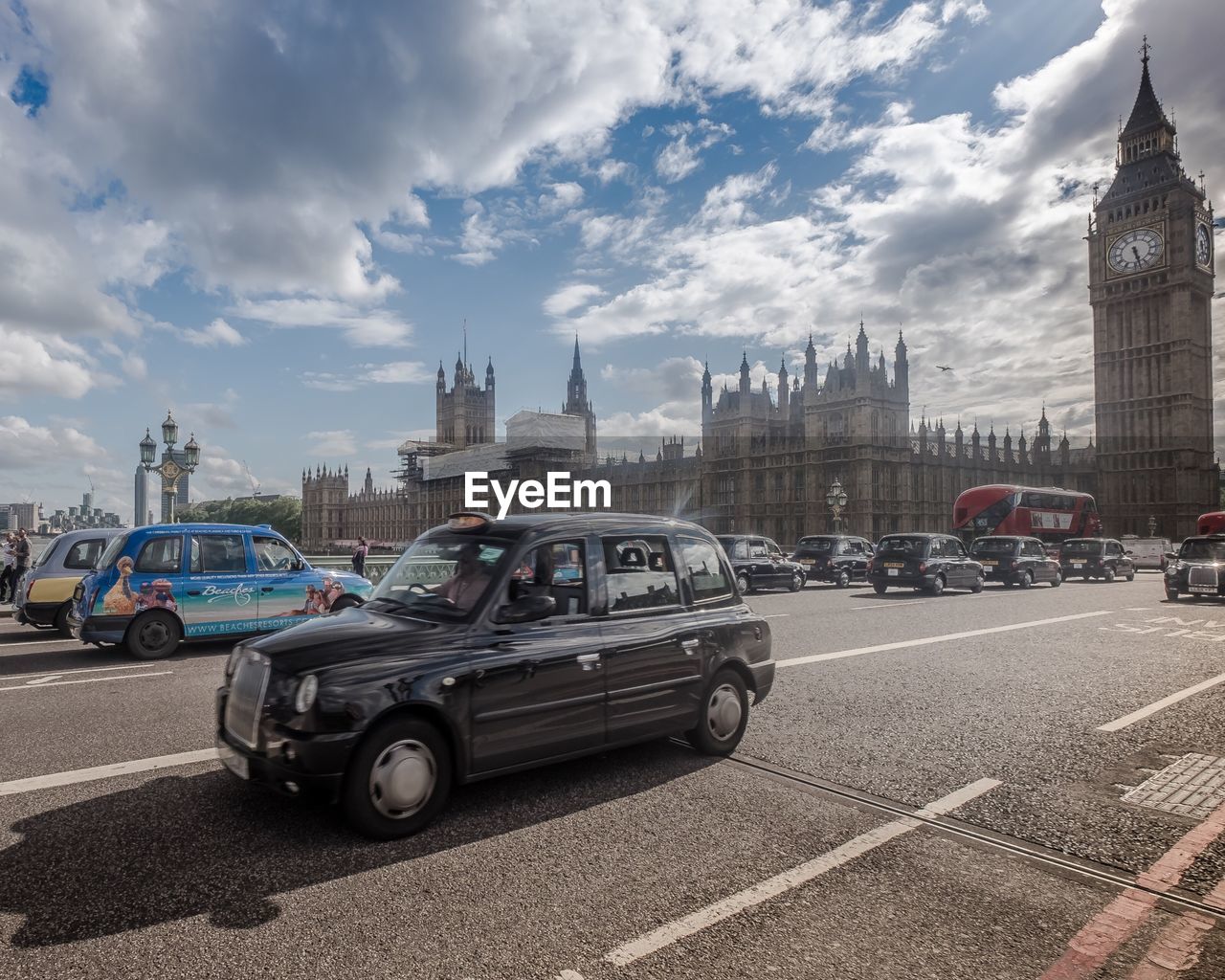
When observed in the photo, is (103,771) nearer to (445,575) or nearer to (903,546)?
(445,575)

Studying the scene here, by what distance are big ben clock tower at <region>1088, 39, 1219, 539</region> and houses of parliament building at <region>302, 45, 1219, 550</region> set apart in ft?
0.44

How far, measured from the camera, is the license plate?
13.5ft

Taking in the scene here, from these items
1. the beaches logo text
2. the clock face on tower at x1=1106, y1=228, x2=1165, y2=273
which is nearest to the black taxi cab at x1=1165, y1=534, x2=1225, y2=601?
the beaches logo text

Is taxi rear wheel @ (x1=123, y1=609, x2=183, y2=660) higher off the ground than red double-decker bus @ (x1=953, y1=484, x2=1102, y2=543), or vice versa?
red double-decker bus @ (x1=953, y1=484, x2=1102, y2=543)

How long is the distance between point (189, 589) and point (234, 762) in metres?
6.70

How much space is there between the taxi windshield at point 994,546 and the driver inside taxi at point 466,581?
22370 mm

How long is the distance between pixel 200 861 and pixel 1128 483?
94548 millimetres

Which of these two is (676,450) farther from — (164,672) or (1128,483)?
(164,672)

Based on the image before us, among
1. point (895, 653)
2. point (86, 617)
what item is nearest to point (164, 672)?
point (86, 617)

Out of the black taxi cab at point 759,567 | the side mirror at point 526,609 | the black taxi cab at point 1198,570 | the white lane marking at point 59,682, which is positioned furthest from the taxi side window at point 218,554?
the black taxi cab at point 1198,570

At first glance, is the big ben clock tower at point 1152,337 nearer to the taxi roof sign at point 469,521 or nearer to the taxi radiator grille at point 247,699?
the taxi roof sign at point 469,521

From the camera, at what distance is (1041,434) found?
75125mm

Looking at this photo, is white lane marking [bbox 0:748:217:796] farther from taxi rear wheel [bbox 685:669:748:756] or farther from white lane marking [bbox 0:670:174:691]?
white lane marking [bbox 0:670:174:691]

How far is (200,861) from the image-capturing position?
3646 mm
